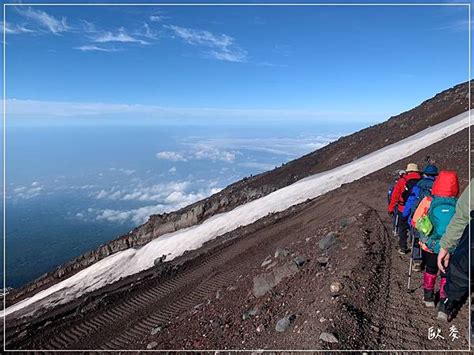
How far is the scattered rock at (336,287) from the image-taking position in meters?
6.31

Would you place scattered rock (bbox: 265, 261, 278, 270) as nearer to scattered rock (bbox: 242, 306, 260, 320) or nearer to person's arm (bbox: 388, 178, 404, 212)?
scattered rock (bbox: 242, 306, 260, 320)

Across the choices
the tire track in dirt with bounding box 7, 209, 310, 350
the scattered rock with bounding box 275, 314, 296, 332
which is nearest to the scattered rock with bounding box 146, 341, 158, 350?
the tire track in dirt with bounding box 7, 209, 310, 350

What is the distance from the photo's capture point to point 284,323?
19.3 ft

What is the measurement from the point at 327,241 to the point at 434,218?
A: 380cm

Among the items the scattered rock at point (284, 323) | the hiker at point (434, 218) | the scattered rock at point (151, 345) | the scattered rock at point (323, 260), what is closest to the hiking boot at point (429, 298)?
the hiker at point (434, 218)

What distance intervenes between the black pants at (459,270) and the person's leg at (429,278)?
2.18ft

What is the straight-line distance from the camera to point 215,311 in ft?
25.7

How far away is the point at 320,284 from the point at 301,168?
2158cm

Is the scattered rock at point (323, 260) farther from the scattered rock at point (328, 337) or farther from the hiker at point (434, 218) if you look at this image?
the scattered rock at point (328, 337)

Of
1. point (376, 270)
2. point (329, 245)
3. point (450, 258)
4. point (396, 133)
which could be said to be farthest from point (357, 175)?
point (450, 258)

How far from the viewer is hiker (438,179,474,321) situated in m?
4.56

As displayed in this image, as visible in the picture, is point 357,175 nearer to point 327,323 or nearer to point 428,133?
point 428,133

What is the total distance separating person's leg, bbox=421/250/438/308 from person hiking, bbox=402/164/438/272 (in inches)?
26.4

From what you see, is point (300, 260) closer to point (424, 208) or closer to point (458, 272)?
point (424, 208)
